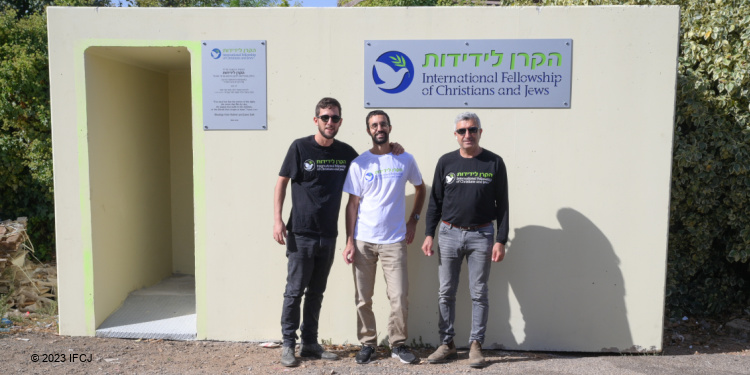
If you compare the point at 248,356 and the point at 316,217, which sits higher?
the point at 316,217

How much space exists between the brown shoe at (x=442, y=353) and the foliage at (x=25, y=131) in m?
5.79

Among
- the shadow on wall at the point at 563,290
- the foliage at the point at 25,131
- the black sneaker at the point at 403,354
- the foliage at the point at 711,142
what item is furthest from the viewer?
the foliage at the point at 25,131

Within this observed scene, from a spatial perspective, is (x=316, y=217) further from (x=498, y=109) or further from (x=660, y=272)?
(x=660, y=272)

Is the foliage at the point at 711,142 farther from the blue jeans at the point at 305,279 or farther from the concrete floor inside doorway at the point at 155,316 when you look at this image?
the concrete floor inside doorway at the point at 155,316

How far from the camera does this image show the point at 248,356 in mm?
4668

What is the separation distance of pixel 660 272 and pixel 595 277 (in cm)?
51

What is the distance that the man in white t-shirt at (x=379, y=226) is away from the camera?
4.31m

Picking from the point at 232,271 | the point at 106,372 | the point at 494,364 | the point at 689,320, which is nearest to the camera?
the point at 106,372

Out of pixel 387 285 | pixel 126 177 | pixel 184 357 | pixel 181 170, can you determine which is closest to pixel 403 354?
pixel 387 285

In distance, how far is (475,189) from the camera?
169 inches

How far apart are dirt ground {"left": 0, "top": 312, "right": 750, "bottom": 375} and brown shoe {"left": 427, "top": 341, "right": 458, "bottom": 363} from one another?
0.19ft

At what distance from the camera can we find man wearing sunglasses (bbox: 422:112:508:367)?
4309mm

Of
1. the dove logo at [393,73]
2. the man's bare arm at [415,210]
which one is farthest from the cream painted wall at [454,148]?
the man's bare arm at [415,210]

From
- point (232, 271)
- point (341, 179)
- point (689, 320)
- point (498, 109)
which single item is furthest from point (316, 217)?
point (689, 320)
